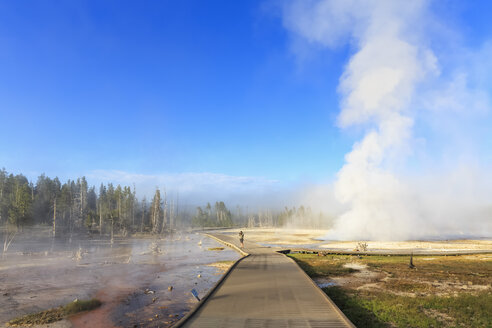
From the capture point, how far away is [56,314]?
614 inches

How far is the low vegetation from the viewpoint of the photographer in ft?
40.8

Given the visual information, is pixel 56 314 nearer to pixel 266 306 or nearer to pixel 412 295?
pixel 266 306

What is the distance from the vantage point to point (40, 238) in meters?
69.8

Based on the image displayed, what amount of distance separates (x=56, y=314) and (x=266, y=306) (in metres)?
12.1

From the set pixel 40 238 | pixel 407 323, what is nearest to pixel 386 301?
pixel 407 323

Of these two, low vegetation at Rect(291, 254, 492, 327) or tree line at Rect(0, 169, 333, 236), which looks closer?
low vegetation at Rect(291, 254, 492, 327)

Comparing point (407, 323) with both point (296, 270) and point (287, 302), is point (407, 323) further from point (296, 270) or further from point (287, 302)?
point (296, 270)

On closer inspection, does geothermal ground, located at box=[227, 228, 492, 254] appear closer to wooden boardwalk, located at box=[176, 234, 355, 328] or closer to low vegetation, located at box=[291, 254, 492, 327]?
low vegetation, located at box=[291, 254, 492, 327]

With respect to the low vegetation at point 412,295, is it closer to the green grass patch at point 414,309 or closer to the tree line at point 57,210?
the green grass patch at point 414,309

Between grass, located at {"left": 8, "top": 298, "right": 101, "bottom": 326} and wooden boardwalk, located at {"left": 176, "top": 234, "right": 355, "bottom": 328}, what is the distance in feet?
26.4

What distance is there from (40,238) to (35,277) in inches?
2158

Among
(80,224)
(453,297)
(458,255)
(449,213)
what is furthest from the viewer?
(449,213)

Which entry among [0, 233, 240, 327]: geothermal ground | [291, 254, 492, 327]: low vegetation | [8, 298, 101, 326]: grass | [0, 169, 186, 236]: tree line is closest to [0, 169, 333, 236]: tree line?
[0, 169, 186, 236]: tree line


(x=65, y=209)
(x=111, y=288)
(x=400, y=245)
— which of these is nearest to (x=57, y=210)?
(x=65, y=209)
